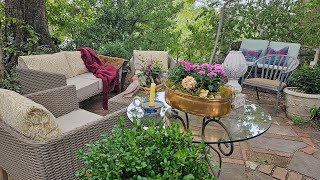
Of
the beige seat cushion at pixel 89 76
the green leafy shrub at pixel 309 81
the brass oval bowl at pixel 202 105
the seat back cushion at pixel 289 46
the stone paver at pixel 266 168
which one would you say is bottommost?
the stone paver at pixel 266 168

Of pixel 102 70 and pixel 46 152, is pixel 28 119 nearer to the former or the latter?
pixel 46 152

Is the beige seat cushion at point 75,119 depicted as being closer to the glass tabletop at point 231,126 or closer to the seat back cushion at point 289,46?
the glass tabletop at point 231,126

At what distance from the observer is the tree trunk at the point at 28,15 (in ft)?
12.7

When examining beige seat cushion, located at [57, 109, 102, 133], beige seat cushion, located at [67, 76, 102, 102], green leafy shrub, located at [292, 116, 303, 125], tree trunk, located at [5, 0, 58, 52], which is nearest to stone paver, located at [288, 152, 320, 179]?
green leafy shrub, located at [292, 116, 303, 125]

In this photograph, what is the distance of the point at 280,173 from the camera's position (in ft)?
6.87

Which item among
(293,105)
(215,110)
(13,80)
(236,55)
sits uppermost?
(236,55)

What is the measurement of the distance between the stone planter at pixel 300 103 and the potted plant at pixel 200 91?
199 cm

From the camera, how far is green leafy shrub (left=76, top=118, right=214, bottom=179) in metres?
0.86

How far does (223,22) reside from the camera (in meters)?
4.85

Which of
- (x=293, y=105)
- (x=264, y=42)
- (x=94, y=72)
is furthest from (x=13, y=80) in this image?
(x=264, y=42)

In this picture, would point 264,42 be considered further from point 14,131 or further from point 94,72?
point 14,131

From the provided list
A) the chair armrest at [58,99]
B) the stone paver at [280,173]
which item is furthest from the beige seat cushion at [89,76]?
the stone paver at [280,173]

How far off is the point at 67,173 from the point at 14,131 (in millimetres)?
361

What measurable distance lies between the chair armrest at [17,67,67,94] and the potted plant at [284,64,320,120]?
274cm
